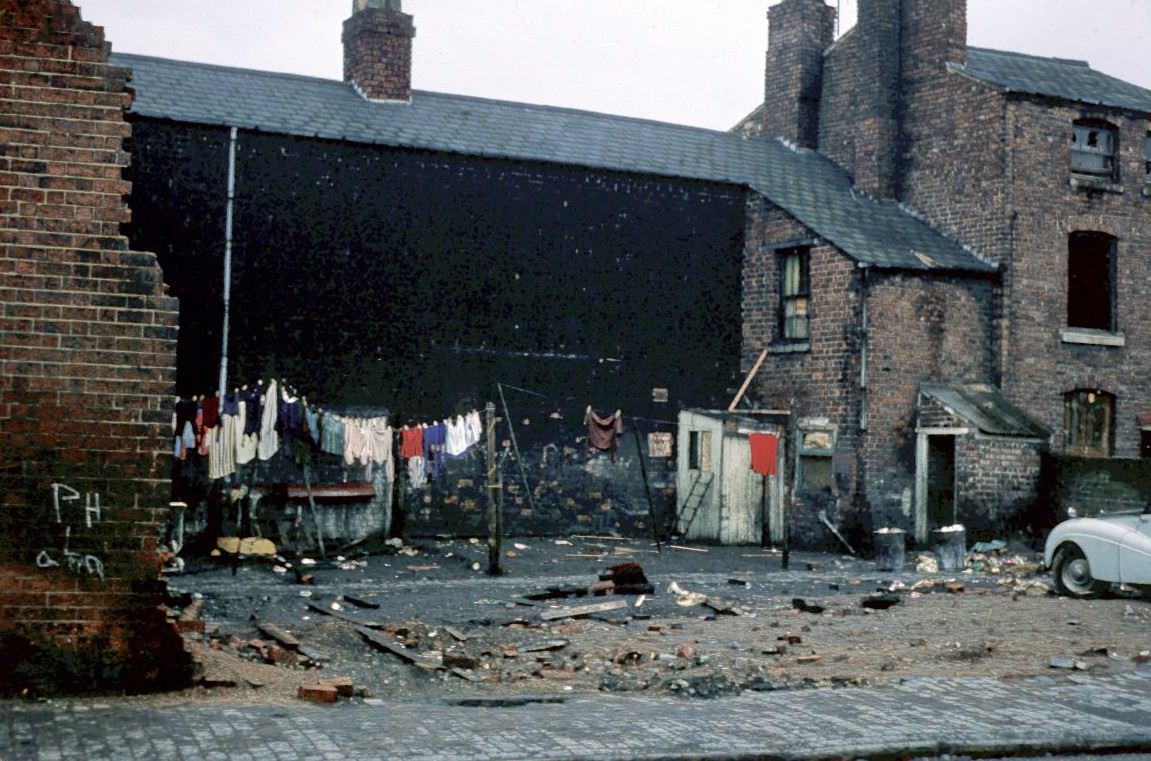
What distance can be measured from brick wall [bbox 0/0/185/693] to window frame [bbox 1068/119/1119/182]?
21818 millimetres

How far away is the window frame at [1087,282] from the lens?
26078 mm

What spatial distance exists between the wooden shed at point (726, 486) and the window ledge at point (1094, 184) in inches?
306

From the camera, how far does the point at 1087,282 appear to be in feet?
86.3

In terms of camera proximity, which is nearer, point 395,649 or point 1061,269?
point 395,649

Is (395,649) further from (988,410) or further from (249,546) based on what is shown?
(988,410)

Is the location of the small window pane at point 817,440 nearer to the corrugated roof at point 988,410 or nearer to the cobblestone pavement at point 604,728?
the corrugated roof at point 988,410

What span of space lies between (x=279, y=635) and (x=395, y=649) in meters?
1.22

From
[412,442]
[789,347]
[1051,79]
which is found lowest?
[412,442]

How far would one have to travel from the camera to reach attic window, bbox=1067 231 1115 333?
1029 inches

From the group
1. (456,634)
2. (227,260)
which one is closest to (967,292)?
(227,260)

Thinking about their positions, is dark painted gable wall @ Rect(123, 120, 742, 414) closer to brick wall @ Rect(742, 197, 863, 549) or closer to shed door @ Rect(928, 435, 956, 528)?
brick wall @ Rect(742, 197, 863, 549)

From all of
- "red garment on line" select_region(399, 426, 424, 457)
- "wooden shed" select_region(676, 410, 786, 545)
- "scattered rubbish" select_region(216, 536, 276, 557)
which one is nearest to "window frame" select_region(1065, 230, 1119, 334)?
"wooden shed" select_region(676, 410, 786, 545)

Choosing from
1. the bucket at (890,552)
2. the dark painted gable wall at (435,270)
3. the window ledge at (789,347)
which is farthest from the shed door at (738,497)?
the bucket at (890,552)

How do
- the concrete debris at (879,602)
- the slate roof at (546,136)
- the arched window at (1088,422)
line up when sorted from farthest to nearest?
1. the arched window at (1088,422)
2. the slate roof at (546,136)
3. the concrete debris at (879,602)
